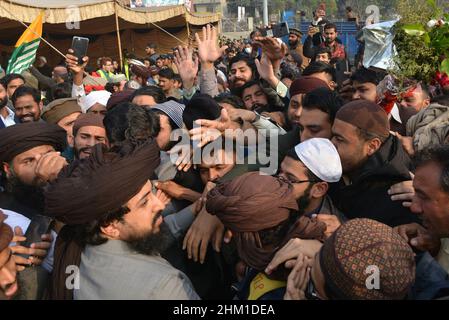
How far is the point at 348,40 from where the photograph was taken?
1384cm

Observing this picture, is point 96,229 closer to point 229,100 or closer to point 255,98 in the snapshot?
point 229,100

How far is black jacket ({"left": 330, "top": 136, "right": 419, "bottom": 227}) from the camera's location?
8.13ft

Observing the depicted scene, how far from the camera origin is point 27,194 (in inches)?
113

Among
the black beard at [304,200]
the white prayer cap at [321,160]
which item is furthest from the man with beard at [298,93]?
the black beard at [304,200]

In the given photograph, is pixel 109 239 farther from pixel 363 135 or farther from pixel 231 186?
pixel 363 135

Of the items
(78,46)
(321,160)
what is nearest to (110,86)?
(78,46)

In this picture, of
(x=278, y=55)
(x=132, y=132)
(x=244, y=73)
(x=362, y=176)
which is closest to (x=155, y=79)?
(x=244, y=73)

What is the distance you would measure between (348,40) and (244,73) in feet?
31.0

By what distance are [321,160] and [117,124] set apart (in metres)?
1.37

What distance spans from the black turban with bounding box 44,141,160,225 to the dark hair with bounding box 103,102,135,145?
3.24 feet

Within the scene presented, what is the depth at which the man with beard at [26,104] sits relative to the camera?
4895 millimetres

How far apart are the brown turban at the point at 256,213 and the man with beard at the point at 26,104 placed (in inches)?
141

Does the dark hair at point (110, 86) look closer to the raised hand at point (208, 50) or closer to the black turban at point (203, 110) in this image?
the raised hand at point (208, 50)
